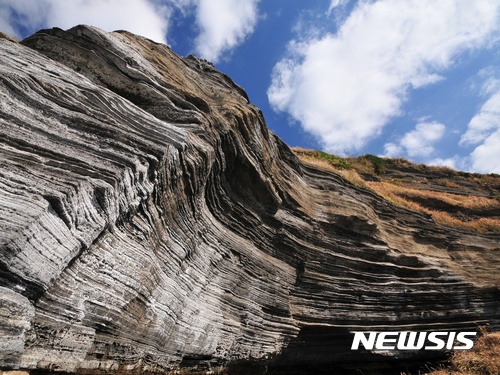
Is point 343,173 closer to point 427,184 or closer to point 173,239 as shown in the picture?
point 427,184

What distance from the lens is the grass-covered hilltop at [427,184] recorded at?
31469mm

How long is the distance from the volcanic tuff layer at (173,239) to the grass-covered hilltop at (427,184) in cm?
1211

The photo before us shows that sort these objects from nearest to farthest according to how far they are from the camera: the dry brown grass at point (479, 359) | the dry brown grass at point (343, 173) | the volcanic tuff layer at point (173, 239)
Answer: the volcanic tuff layer at point (173, 239), the dry brown grass at point (479, 359), the dry brown grass at point (343, 173)

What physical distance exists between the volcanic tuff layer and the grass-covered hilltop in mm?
12112

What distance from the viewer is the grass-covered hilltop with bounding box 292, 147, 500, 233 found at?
31.5 metres

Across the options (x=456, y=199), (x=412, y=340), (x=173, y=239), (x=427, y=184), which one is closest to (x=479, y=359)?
(x=412, y=340)

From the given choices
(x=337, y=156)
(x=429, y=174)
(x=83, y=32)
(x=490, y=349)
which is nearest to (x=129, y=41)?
(x=83, y=32)

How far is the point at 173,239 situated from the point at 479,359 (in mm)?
15146

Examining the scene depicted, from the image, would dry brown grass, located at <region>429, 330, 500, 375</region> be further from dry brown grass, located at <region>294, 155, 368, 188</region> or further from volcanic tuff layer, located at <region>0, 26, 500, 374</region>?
dry brown grass, located at <region>294, 155, 368, 188</region>

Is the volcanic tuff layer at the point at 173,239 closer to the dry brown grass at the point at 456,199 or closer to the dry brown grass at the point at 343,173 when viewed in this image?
the dry brown grass at the point at 343,173

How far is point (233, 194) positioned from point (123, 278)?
5799mm

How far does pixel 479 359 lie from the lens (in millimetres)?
16219

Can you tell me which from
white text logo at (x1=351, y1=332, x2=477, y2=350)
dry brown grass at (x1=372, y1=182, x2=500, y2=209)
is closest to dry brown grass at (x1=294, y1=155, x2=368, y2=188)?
dry brown grass at (x1=372, y1=182, x2=500, y2=209)

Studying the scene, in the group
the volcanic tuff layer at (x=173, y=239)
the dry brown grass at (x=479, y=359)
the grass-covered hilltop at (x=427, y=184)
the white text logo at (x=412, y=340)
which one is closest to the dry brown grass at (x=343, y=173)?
the grass-covered hilltop at (x=427, y=184)
